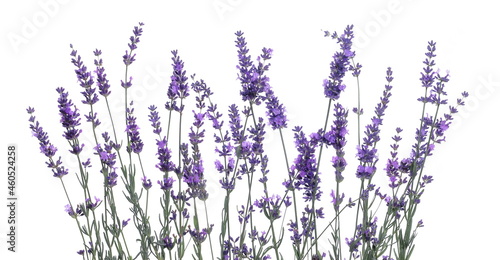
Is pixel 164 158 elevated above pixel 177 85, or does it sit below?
below

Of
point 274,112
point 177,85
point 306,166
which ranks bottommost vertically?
point 306,166

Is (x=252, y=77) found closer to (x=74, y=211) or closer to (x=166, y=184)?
(x=166, y=184)

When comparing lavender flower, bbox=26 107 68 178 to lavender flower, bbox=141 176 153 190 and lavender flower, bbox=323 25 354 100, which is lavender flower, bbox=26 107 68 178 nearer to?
lavender flower, bbox=141 176 153 190

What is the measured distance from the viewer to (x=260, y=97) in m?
3.20

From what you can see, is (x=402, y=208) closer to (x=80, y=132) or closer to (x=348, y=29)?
(x=348, y=29)

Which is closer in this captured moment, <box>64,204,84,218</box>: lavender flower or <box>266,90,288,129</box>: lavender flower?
<box>266,90,288,129</box>: lavender flower

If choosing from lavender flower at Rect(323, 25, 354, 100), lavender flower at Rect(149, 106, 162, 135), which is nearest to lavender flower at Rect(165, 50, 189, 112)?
lavender flower at Rect(149, 106, 162, 135)

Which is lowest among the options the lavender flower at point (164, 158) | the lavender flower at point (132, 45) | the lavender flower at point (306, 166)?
the lavender flower at point (306, 166)

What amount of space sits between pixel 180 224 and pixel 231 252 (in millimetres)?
383

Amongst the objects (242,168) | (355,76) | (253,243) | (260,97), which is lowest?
→ (253,243)

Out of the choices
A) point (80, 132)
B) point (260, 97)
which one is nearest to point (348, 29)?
point (260, 97)

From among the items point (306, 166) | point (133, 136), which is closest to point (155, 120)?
point (133, 136)

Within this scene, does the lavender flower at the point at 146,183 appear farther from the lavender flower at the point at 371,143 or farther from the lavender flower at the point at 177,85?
the lavender flower at the point at 371,143

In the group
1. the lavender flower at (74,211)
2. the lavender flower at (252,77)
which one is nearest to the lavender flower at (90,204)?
the lavender flower at (74,211)
